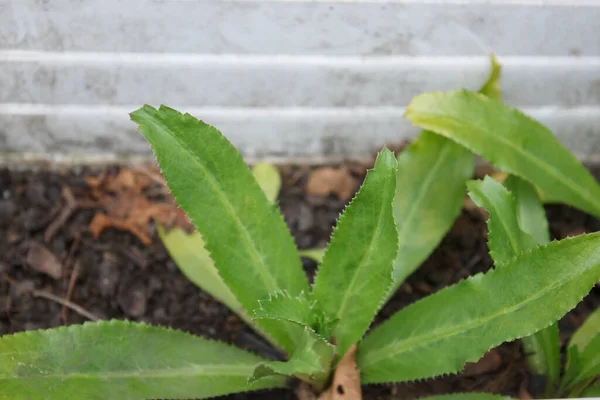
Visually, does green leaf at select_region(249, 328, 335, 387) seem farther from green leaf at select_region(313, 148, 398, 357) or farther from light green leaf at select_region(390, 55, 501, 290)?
light green leaf at select_region(390, 55, 501, 290)

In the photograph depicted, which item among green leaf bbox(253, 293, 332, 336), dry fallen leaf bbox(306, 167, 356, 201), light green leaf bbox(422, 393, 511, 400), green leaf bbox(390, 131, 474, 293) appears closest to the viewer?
green leaf bbox(253, 293, 332, 336)

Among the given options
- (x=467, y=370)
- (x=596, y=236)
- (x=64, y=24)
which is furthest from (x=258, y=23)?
(x=467, y=370)

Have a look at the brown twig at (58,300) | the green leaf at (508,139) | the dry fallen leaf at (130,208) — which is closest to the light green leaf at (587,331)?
the green leaf at (508,139)

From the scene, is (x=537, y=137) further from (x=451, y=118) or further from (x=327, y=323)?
(x=327, y=323)

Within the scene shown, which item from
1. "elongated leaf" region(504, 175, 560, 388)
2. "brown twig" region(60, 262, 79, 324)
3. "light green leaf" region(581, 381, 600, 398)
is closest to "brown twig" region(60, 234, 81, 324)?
"brown twig" region(60, 262, 79, 324)

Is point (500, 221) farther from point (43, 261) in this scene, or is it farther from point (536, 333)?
point (43, 261)

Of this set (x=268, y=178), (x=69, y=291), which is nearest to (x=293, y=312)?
(x=268, y=178)
